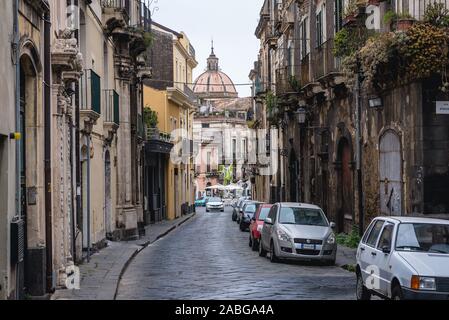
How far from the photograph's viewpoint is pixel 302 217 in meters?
22.5

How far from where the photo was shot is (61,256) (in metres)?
16.0

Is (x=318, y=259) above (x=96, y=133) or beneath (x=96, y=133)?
beneath

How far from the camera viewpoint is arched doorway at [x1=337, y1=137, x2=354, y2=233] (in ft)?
94.9

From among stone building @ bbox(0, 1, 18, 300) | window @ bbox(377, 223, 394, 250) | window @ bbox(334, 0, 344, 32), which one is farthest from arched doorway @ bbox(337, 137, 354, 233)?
stone building @ bbox(0, 1, 18, 300)

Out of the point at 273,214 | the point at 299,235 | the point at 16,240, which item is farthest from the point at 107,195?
the point at 16,240

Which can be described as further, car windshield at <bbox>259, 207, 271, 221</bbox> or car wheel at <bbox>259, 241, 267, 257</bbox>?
car windshield at <bbox>259, 207, 271, 221</bbox>

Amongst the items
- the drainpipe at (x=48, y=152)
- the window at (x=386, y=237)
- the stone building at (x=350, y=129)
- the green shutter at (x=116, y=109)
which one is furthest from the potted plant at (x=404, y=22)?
the green shutter at (x=116, y=109)

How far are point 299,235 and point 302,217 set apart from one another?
1229 millimetres

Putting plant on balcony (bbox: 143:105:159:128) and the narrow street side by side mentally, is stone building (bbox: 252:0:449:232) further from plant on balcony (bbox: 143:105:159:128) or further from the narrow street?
plant on balcony (bbox: 143:105:159:128)

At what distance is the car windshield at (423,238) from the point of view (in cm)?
1221

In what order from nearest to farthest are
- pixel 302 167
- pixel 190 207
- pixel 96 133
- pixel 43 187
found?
pixel 43 187 → pixel 96 133 → pixel 302 167 → pixel 190 207

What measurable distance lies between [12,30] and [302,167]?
2686 cm
